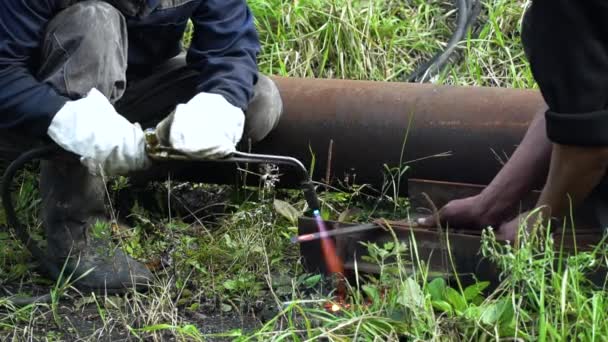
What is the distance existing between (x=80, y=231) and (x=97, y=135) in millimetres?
486

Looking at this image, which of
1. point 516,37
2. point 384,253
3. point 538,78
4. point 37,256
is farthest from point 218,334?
point 516,37

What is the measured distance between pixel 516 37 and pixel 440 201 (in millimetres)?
1984

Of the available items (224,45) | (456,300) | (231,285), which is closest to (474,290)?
(456,300)

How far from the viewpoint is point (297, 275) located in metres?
3.04

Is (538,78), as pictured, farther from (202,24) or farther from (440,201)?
(202,24)

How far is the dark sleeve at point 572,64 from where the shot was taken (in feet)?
7.28

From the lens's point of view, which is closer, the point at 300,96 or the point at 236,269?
the point at 236,269

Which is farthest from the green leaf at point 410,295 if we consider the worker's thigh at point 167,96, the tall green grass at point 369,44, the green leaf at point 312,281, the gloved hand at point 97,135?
the tall green grass at point 369,44

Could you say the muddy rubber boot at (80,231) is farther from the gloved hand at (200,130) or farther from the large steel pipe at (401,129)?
the large steel pipe at (401,129)

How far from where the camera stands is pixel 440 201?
3195mm

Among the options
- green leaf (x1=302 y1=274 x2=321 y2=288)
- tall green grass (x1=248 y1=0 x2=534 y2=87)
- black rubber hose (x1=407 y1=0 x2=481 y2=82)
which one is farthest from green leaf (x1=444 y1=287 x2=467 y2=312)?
black rubber hose (x1=407 y1=0 x2=481 y2=82)

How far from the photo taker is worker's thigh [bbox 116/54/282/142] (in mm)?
3426

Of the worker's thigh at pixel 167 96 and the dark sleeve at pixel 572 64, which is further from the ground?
the dark sleeve at pixel 572 64

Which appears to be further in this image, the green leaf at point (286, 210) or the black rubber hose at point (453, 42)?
the black rubber hose at point (453, 42)
